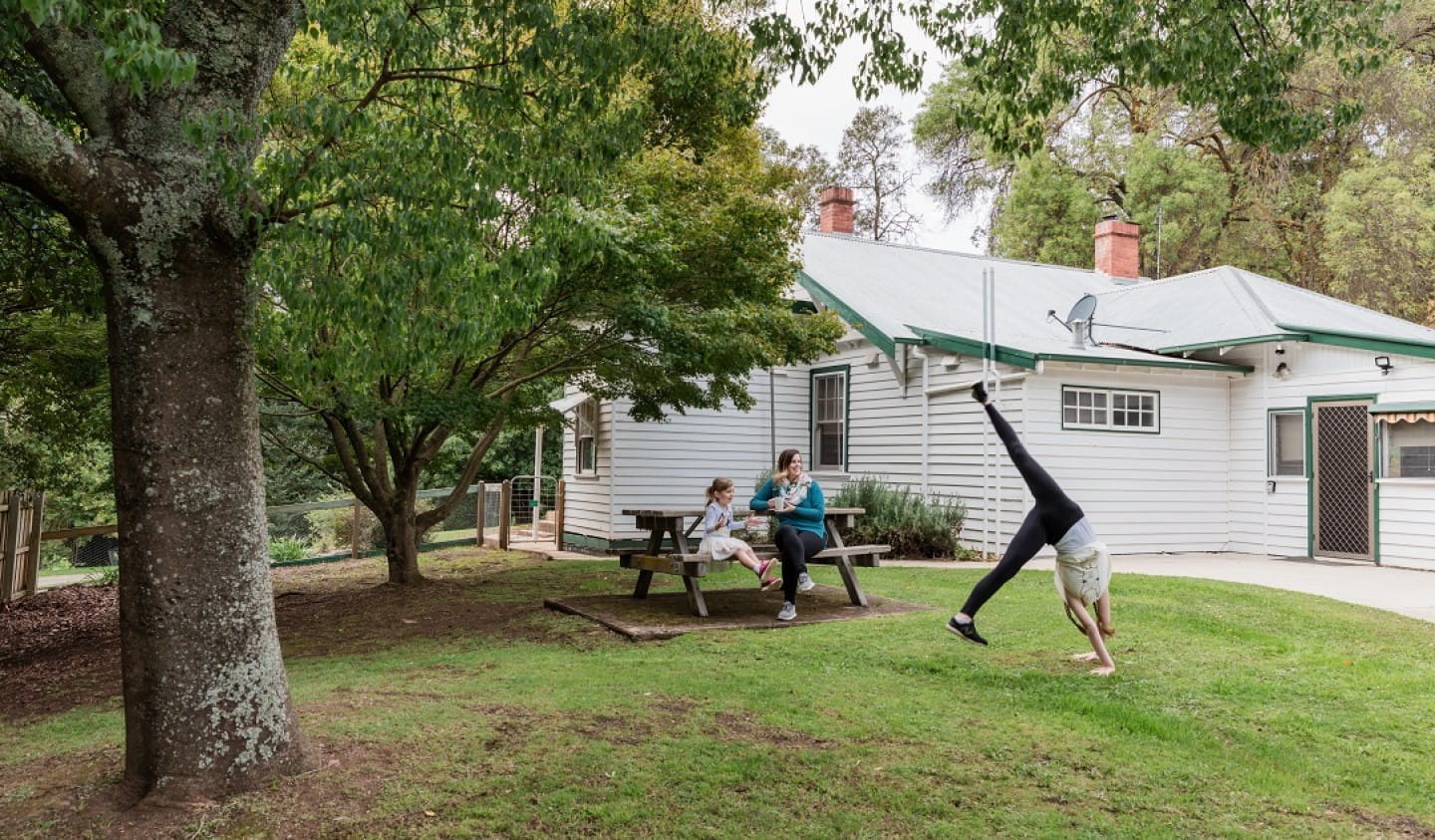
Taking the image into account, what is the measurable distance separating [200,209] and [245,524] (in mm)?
1285

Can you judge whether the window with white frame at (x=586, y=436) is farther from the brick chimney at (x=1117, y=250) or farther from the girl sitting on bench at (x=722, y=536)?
the brick chimney at (x=1117, y=250)

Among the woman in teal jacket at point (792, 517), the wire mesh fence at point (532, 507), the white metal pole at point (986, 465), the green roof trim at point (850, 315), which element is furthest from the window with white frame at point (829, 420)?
the woman in teal jacket at point (792, 517)

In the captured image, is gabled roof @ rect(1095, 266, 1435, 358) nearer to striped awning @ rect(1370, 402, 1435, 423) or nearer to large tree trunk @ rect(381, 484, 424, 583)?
striped awning @ rect(1370, 402, 1435, 423)

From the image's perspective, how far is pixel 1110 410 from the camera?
14273mm

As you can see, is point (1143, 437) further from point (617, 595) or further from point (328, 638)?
point (328, 638)

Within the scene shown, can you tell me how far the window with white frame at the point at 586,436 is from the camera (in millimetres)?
16844

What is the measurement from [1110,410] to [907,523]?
335 centimetres

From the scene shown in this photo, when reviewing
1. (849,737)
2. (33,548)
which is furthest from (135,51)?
(33,548)

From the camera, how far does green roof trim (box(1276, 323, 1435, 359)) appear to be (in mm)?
12380

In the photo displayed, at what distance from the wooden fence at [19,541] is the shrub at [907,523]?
9.89 metres

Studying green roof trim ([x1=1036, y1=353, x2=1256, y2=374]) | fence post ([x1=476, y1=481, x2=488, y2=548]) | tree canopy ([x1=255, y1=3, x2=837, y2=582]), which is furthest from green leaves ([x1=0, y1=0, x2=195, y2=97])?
fence post ([x1=476, y1=481, x2=488, y2=548])

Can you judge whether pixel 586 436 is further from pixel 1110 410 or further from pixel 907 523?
pixel 1110 410

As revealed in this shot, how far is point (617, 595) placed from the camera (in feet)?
31.2

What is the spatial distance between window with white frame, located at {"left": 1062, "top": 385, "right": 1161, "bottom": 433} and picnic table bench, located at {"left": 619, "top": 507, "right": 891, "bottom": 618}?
6101 millimetres
